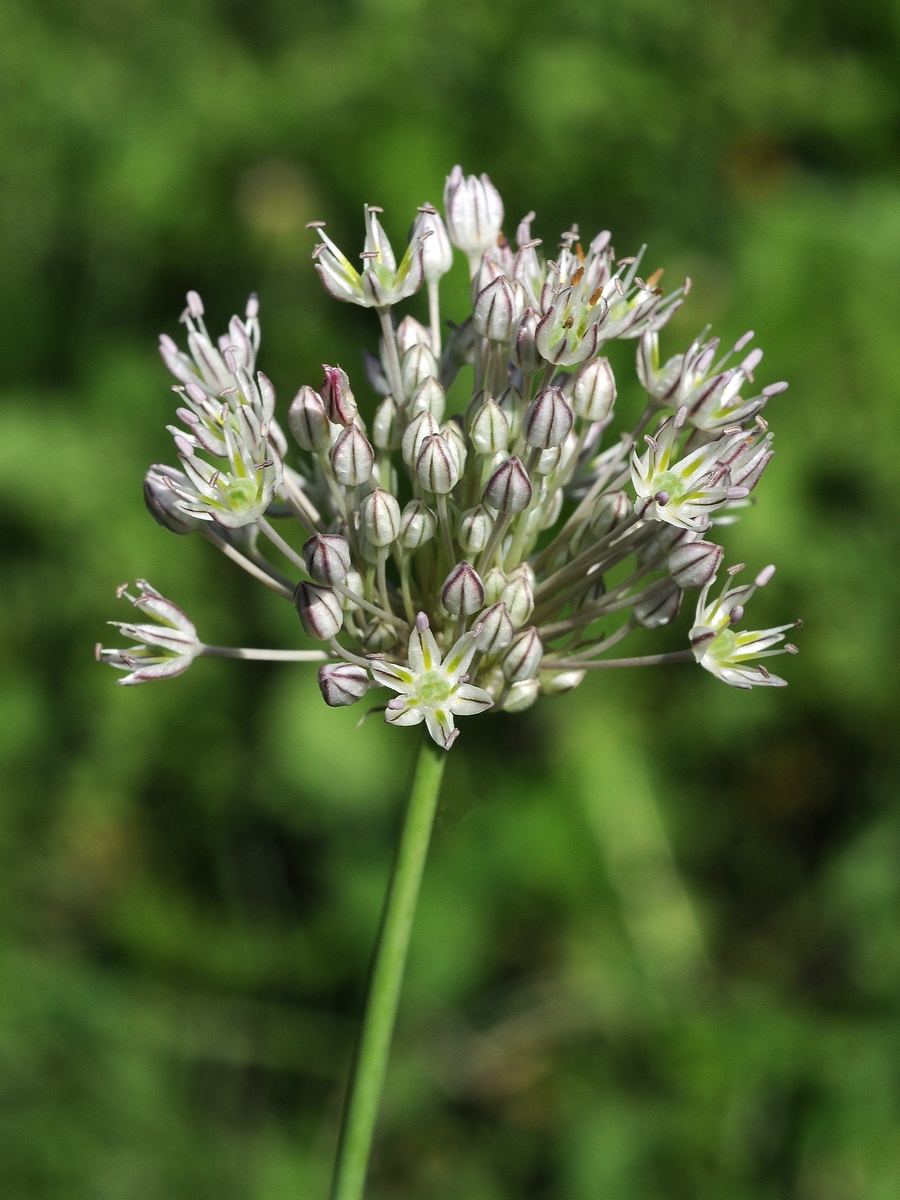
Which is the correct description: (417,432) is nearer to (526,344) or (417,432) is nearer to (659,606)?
(526,344)

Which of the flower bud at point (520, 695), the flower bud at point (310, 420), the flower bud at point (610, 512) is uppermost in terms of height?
the flower bud at point (310, 420)

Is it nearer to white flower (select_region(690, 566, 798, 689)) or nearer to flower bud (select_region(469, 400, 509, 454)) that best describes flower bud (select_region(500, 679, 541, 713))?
white flower (select_region(690, 566, 798, 689))

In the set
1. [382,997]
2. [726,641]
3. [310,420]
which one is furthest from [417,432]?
[382,997]

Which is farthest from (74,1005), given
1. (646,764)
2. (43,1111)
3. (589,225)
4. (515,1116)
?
(589,225)


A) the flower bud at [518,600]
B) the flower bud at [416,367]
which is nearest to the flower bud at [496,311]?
the flower bud at [416,367]

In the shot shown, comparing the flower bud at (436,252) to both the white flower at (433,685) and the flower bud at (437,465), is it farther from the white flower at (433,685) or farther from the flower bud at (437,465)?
the white flower at (433,685)

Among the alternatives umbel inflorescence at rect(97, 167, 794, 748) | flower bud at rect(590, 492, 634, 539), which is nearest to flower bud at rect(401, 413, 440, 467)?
umbel inflorescence at rect(97, 167, 794, 748)
